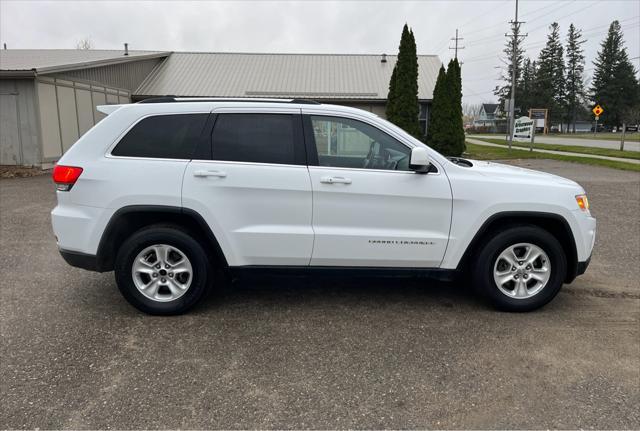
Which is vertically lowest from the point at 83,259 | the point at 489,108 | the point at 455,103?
the point at 83,259

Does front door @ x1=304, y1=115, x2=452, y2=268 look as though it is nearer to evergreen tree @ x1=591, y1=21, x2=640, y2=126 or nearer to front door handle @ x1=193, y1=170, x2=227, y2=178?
front door handle @ x1=193, y1=170, x2=227, y2=178

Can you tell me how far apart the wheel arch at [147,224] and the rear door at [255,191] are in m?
0.07

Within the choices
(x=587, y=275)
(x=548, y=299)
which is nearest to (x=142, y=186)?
(x=548, y=299)

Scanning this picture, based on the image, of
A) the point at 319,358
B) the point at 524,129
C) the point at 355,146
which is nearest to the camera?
the point at 319,358

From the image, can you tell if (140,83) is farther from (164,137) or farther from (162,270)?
(162,270)

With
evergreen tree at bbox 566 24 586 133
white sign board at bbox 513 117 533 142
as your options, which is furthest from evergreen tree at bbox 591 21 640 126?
white sign board at bbox 513 117 533 142

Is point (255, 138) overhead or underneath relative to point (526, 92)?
underneath

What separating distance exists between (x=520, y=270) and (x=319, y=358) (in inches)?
79.9

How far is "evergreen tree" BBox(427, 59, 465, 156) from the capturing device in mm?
21359

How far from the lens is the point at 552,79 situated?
81.8 meters

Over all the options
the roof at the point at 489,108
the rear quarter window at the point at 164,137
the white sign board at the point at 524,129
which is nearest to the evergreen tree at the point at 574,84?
the roof at the point at 489,108

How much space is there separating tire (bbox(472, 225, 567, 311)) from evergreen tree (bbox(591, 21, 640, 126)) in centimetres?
8653

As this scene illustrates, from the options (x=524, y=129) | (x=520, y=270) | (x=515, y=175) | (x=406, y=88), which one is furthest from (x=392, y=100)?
(x=520, y=270)

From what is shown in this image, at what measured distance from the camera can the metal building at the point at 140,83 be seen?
15.5 metres
